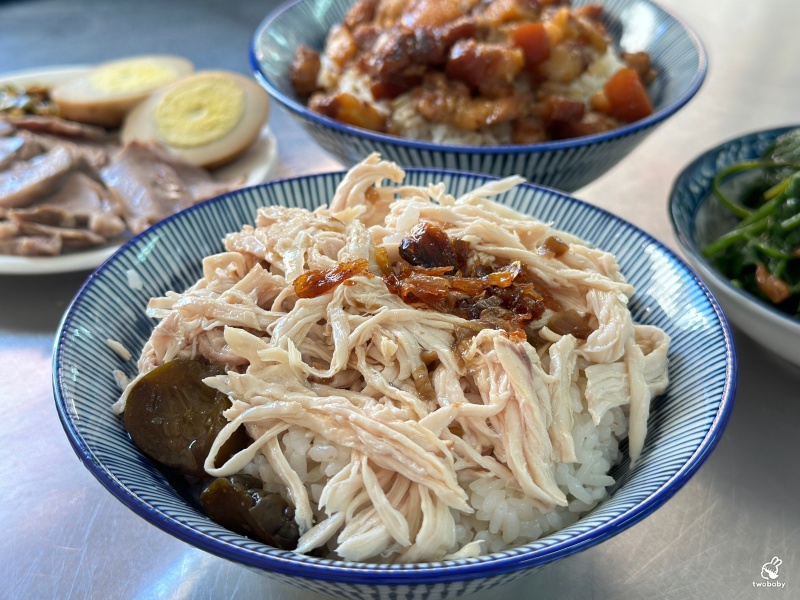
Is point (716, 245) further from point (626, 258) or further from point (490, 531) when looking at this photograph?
point (490, 531)

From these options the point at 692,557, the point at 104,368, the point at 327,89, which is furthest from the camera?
the point at 327,89

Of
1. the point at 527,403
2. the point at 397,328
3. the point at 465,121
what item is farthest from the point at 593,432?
the point at 465,121

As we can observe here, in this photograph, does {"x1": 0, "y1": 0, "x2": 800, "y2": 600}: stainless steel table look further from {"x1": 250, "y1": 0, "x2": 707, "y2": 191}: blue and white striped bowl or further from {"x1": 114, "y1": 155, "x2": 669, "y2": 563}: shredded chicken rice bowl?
{"x1": 250, "y1": 0, "x2": 707, "y2": 191}: blue and white striped bowl

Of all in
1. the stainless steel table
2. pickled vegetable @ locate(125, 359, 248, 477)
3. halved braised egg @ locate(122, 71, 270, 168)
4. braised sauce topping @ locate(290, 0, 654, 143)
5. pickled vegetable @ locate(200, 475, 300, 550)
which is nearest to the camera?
pickled vegetable @ locate(200, 475, 300, 550)

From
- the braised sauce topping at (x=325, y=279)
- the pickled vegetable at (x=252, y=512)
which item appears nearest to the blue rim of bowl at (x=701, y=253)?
the braised sauce topping at (x=325, y=279)

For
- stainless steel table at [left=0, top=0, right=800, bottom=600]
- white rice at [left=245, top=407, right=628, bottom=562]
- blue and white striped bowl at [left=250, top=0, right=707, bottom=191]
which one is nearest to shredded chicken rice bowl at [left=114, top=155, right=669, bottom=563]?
white rice at [left=245, top=407, right=628, bottom=562]

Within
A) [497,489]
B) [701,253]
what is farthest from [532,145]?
[497,489]

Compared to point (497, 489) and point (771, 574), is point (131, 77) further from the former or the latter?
point (771, 574)
